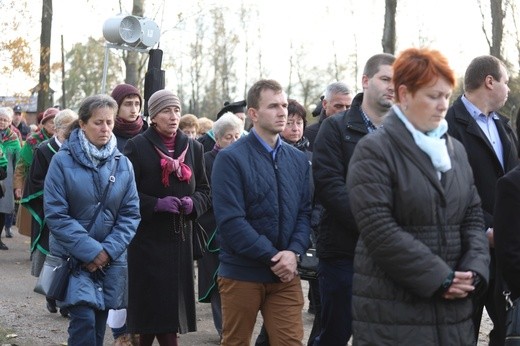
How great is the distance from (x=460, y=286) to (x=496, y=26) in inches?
962

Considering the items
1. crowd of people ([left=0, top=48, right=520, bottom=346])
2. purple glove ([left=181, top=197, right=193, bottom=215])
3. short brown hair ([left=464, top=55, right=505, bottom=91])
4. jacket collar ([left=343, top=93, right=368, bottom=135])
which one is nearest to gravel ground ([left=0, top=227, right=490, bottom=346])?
crowd of people ([left=0, top=48, right=520, bottom=346])

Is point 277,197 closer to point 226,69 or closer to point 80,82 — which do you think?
point 226,69

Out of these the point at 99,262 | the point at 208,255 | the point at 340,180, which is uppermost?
the point at 340,180

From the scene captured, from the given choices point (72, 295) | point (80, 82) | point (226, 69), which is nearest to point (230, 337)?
point (72, 295)

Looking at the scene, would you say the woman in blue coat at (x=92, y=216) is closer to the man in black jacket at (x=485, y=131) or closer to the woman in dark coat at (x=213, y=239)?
the woman in dark coat at (x=213, y=239)

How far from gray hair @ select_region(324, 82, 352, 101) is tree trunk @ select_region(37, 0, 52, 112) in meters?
20.8

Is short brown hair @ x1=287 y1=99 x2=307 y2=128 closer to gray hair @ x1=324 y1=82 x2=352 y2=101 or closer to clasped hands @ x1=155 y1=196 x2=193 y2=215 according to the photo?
gray hair @ x1=324 y1=82 x2=352 y2=101

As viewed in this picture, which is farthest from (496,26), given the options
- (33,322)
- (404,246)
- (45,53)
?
(404,246)

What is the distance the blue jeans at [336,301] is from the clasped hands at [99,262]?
1.50m

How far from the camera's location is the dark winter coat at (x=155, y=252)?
774cm

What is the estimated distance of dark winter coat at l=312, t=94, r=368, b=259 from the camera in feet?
20.5

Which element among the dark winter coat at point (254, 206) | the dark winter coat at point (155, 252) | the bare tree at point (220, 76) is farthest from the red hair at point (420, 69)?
the bare tree at point (220, 76)

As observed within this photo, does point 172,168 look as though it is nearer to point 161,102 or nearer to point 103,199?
point 161,102

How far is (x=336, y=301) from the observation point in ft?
21.0
